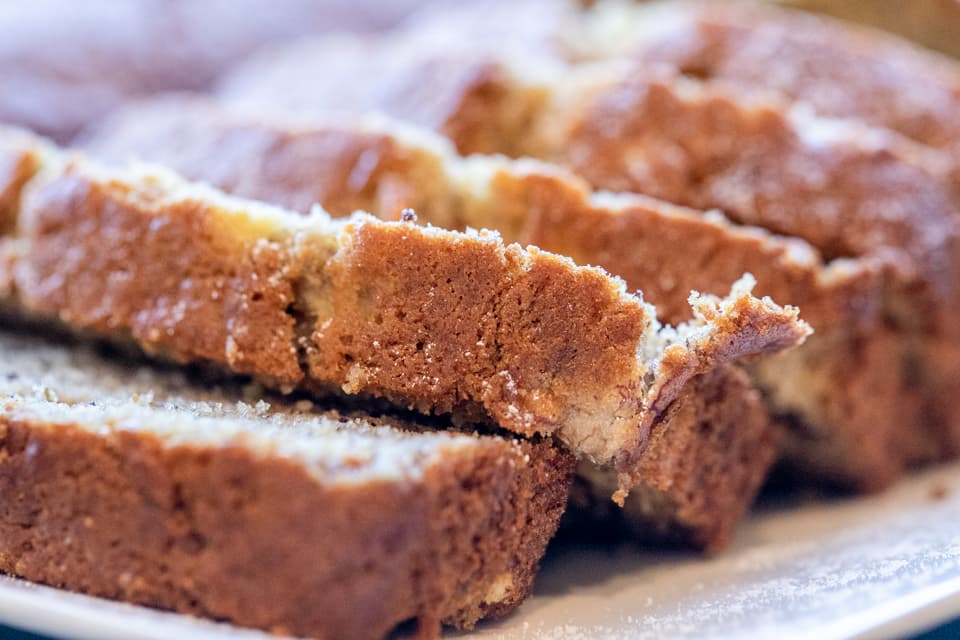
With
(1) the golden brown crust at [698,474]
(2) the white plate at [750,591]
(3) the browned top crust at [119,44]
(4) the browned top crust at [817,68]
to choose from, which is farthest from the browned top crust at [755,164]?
(3) the browned top crust at [119,44]

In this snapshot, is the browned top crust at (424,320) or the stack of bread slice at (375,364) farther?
the browned top crust at (424,320)

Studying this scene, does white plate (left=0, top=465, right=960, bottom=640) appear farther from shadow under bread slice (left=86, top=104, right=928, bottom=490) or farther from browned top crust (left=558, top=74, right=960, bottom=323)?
browned top crust (left=558, top=74, right=960, bottom=323)

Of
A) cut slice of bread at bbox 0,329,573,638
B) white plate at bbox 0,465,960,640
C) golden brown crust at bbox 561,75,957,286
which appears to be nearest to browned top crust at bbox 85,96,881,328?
golden brown crust at bbox 561,75,957,286

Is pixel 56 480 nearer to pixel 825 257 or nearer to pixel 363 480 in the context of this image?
pixel 363 480

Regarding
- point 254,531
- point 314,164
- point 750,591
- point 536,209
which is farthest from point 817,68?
point 254,531

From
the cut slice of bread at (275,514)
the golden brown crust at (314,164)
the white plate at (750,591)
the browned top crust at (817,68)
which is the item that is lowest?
the white plate at (750,591)

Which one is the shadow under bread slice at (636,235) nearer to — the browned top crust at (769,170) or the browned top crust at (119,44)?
the browned top crust at (769,170)
